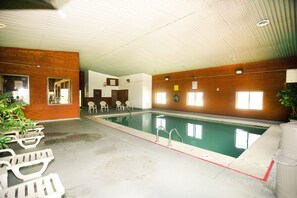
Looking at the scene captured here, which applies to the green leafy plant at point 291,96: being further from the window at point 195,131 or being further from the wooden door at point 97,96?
the wooden door at point 97,96

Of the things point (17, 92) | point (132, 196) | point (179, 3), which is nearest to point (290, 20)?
point (179, 3)

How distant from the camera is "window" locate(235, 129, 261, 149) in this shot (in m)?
4.78

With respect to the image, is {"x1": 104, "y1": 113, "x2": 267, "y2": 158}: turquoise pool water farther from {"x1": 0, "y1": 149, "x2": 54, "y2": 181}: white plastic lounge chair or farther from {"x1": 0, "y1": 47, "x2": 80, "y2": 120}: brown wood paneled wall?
{"x1": 0, "y1": 47, "x2": 80, "y2": 120}: brown wood paneled wall

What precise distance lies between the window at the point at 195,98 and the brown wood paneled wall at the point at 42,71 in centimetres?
759

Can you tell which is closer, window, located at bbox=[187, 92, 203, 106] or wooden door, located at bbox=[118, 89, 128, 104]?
window, located at bbox=[187, 92, 203, 106]

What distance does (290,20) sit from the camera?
3.74 m

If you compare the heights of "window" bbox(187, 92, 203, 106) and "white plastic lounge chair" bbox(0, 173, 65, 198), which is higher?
"window" bbox(187, 92, 203, 106)

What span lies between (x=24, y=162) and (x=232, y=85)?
9580 mm

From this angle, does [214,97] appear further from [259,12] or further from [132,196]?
[132,196]

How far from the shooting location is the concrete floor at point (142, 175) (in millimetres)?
1998

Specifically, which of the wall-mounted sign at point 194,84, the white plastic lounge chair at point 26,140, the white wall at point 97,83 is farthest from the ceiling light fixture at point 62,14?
the white wall at point 97,83

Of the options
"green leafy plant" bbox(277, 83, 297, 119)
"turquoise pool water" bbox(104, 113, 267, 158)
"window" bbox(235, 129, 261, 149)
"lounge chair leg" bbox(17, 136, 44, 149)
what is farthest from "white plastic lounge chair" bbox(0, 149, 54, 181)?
"green leafy plant" bbox(277, 83, 297, 119)

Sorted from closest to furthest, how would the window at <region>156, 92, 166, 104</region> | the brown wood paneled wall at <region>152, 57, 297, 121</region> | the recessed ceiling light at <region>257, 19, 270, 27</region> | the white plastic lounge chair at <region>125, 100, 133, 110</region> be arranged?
the recessed ceiling light at <region>257, 19, 270, 27</region> → the brown wood paneled wall at <region>152, 57, 297, 121</region> → the window at <region>156, 92, 166, 104</region> → the white plastic lounge chair at <region>125, 100, 133, 110</region>

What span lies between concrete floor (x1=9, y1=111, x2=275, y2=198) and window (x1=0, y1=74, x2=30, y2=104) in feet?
12.6
